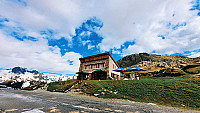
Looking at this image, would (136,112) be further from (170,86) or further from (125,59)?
(125,59)

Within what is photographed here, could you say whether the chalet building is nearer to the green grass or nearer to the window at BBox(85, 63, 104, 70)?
the window at BBox(85, 63, 104, 70)

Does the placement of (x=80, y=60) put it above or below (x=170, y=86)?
above

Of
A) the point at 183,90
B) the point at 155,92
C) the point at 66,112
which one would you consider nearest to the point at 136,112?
the point at 66,112

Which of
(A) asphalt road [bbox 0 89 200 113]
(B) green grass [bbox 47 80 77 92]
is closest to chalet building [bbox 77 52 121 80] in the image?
(B) green grass [bbox 47 80 77 92]

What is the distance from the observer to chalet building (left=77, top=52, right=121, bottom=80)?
2178cm

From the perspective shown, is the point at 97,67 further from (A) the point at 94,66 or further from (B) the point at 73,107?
(B) the point at 73,107

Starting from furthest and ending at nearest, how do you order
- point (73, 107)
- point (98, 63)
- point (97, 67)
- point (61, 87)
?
point (98, 63)
point (97, 67)
point (61, 87)
point (73, 107)

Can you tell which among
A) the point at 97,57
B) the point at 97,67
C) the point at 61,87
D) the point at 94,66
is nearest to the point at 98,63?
the point at 97,67

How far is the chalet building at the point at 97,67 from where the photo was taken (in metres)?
21.8

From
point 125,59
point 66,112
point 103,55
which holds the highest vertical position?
point 125,59

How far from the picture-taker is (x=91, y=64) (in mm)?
24891

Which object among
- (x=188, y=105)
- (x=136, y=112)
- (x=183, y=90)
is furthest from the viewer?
(x=183, y=90)

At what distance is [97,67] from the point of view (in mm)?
23562

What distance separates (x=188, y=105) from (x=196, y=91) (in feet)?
8.05
